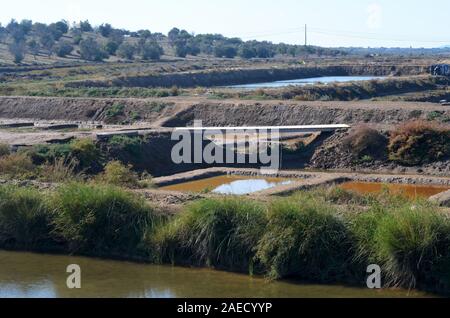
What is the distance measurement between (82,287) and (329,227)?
4991 millimetres

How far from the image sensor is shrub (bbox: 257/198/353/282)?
54.5 feet

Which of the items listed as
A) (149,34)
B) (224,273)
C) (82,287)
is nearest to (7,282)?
(82,287)

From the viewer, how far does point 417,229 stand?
16.0 metres

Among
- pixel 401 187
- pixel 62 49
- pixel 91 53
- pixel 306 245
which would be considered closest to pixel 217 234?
pixel 306 245

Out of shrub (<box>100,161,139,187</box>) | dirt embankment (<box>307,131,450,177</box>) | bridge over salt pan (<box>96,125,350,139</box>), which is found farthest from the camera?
bridge over salt pan (<box>96,125,350,139</box>)

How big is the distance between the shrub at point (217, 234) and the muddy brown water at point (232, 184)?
857 centimetres

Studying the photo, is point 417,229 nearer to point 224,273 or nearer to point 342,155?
point 224,273

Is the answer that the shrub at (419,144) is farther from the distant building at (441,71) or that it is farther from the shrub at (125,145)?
the distant building at (441,71)

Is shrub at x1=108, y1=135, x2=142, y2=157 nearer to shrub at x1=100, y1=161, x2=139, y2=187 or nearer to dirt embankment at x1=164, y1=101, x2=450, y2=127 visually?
shrub at x1=100, y1=161, x2=139, y2=187

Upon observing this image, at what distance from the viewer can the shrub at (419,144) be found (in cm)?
3400

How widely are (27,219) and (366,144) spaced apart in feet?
63.0

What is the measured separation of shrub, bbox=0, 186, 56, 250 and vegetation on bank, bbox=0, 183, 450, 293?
0.02 m

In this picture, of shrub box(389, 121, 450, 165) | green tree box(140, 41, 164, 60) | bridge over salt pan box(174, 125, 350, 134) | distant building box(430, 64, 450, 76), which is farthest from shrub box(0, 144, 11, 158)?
green tree box(140, 41, 164, 60)

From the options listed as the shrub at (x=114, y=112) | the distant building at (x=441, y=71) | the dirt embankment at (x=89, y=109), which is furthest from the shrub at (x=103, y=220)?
the distant building at (x=441, y=71)
